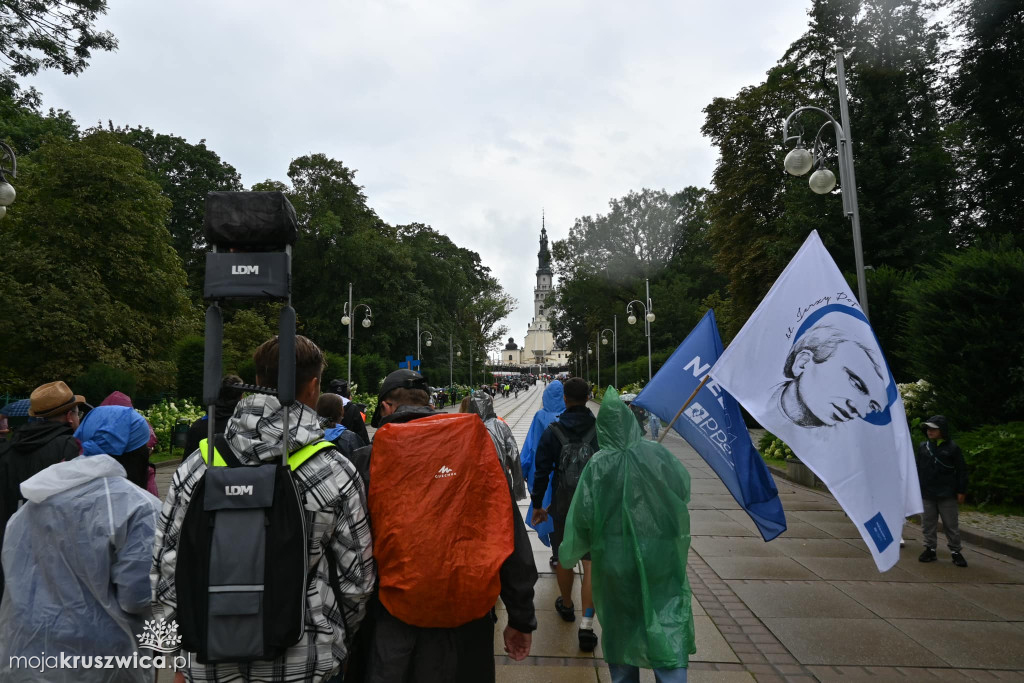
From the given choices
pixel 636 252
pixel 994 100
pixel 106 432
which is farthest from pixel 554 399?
pixel 636 252

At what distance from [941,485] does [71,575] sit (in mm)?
7552

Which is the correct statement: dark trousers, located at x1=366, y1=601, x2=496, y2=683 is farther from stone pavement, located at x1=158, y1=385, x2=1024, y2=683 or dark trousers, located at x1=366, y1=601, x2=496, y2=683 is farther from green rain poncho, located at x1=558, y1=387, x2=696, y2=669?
stone pavement, located at x1=158, y1=385, x2=1024, y2=683

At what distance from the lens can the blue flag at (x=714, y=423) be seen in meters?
4.32

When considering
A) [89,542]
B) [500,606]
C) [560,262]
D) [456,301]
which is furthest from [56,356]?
[560,262]

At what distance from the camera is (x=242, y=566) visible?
7.23 ft

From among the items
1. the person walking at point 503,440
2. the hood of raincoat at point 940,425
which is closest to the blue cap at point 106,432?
the person walking at point 503,440

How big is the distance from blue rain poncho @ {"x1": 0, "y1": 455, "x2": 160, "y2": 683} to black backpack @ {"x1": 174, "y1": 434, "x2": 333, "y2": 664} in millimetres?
778

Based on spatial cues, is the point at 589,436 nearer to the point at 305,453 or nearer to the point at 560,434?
the point at 560,434

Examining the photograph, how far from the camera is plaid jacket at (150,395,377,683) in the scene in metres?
2.30

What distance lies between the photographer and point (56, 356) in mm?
25391

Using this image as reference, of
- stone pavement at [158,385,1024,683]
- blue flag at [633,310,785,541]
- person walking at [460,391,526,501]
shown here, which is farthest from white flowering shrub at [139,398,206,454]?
blue flag at [633,310,785,541]

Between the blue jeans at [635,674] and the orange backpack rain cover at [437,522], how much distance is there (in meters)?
1.31

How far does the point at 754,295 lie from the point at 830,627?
82.7ft

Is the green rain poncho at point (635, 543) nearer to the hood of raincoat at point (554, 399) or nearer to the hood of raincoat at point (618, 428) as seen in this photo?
the hood of raincoat at point (618, 428)
